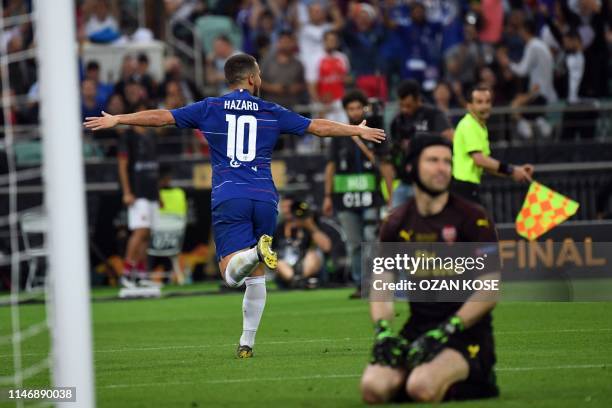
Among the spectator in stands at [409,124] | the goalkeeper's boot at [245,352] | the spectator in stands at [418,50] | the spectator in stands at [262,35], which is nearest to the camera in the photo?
the goalkeeper's boot at [245,352]

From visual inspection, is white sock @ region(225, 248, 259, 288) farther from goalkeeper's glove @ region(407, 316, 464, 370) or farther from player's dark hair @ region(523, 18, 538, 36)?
player's dark hair @ region(523, 18, 538, 36)

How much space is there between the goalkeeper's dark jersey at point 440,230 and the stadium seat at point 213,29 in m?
19.8

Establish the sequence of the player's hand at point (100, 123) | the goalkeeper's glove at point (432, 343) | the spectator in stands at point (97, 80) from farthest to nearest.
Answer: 1. the spectator in stands at point (97, 80)
2. the player's hand at point (100, 123)
3. the goalkeeper's glove at point (432, 343)

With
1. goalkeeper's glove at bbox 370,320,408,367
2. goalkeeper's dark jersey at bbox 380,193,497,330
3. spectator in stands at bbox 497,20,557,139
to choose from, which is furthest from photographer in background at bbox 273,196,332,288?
goalkeeper's glove at bbox 370,320,408,367

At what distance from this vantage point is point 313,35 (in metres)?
25.2

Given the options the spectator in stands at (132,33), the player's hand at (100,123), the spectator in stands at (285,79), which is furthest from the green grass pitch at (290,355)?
the spectator in stands at (132,33)

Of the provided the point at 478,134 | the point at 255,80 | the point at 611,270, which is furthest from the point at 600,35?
the point at 255,80

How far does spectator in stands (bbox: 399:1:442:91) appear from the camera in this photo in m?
24.5

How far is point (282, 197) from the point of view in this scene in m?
22.2

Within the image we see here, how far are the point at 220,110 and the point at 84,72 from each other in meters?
14.7

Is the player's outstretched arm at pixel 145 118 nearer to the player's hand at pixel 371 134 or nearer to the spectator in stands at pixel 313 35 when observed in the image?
the player's hand at pixel 371 134

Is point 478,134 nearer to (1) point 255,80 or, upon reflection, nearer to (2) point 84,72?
(1) point 255,80

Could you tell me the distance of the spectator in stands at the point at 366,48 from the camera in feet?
79.2

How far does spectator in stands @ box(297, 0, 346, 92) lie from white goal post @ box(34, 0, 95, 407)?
1798 centimetres
